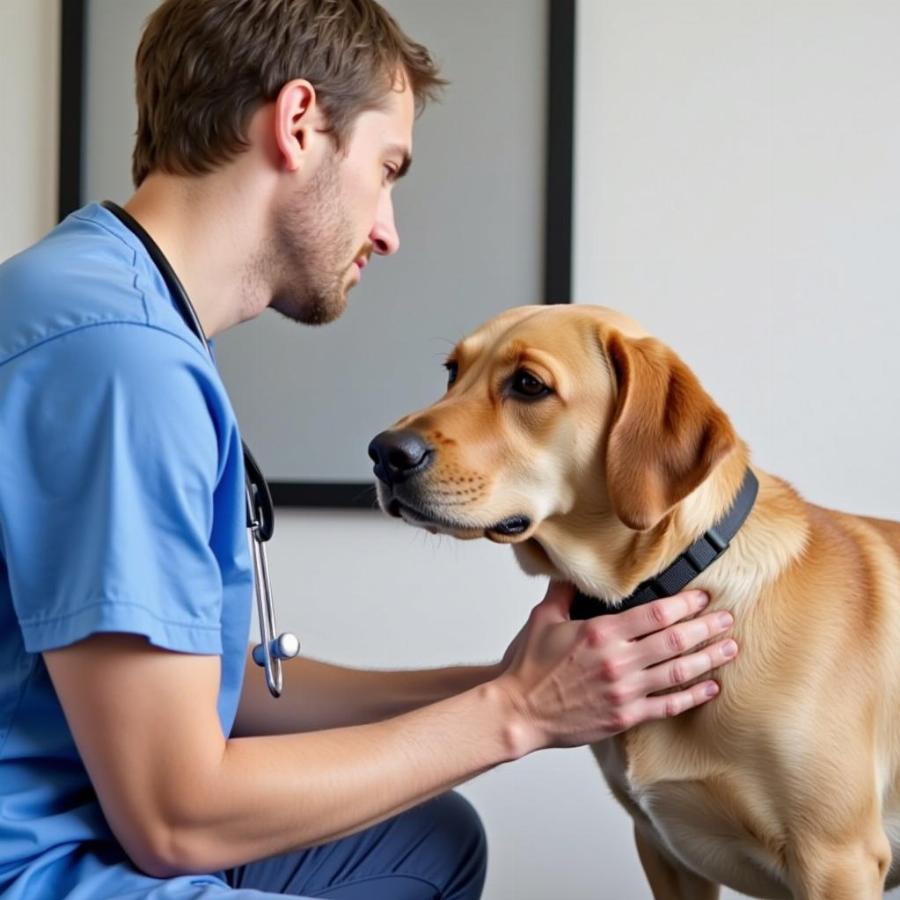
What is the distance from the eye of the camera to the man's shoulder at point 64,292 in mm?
969

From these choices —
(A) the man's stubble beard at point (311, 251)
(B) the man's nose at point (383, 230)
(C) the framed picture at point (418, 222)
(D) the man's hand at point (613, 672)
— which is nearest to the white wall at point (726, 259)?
(C) the framed picture at point (418, 222)

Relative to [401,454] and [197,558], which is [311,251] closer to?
[401,454]

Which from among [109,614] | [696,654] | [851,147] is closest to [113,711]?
[109,614]

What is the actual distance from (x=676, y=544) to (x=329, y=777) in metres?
0.47

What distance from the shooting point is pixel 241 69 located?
4.29 feet

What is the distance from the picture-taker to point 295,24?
1.31m

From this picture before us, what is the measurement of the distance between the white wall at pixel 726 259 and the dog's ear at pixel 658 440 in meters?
0.90

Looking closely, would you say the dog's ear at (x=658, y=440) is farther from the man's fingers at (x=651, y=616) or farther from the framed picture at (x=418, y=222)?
the framed picture at (x=418, y=222)

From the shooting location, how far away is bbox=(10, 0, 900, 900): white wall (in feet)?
6.76

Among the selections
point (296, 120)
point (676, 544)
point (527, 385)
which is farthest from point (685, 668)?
point (296, 120)

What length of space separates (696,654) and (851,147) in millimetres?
1240

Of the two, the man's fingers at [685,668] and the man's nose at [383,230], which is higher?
the man's nose at [383,230]

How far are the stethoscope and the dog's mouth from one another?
15cm

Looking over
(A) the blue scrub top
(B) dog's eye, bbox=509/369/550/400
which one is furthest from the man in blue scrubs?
(B) dog's eye, bbox=509/369/550/400
